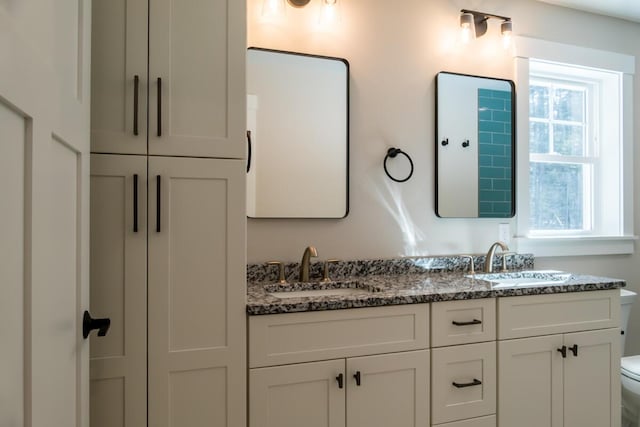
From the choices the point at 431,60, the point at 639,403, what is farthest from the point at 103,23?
the point at 639,403

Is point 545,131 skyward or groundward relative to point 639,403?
skyward

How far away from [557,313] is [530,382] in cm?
33

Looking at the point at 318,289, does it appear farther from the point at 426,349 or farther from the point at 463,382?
the point at 463,382

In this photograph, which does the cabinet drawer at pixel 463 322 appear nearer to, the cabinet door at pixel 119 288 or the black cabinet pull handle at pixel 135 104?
the cabinet door at pixel 119 288

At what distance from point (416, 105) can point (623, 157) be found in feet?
5.12

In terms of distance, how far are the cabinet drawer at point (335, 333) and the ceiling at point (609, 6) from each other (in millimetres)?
2232

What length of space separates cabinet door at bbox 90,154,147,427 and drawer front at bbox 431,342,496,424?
109 cm

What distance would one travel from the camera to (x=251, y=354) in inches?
58.9

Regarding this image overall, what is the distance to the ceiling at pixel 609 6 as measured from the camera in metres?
2.66

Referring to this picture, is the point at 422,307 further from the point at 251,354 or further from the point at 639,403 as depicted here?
the point at 639,403

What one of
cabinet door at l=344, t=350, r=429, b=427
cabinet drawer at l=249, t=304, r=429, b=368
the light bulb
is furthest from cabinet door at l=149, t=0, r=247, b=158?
the light bulb

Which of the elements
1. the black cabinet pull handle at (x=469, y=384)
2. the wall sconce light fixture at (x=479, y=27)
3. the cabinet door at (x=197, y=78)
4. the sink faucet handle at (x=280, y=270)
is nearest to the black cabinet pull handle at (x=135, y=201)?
the cabinet door at (x=197, y=78)

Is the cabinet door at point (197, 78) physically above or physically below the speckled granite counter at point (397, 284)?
above

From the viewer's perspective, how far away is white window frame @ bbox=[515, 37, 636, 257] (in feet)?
8.52
